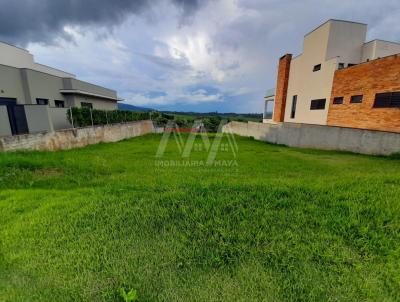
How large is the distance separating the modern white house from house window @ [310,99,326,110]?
17.3 metres

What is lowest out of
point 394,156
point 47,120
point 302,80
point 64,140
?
point 394,156

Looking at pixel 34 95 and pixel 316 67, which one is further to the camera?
pixel 316 67

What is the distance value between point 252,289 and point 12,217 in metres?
3.49

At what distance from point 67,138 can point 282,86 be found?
19.9 m

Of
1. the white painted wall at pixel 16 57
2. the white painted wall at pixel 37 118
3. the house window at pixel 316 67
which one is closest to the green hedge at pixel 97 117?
the white painted wall at pixel 37 118

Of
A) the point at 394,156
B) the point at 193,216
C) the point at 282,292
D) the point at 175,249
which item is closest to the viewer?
the point at 282,292

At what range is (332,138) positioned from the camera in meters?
10.7

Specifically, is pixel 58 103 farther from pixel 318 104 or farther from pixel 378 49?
pixel 378 49

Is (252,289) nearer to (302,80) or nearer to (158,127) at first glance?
(302,80)

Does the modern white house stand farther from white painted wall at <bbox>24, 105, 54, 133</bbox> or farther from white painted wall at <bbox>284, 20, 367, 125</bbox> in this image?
white painted wall at <bbox>284, 20, 367, 125</bbox>

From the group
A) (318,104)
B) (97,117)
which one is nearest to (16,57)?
(97,117)

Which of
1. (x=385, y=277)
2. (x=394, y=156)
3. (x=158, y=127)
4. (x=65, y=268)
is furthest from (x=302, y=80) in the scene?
(x=65, y=268)

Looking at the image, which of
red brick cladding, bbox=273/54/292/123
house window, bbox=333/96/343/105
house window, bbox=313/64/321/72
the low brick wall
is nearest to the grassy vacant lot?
the low brick wall

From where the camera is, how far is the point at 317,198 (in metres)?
2.79
